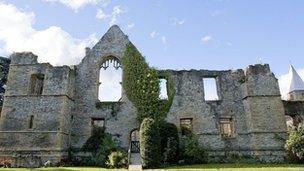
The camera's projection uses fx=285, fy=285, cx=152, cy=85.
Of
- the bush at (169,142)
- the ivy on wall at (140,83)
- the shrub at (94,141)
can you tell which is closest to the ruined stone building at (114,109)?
the shrub at (94,141)

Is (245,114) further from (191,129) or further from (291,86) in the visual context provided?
(291,86)

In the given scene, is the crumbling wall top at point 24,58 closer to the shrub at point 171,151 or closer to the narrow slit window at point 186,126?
the shrub at point 171,151

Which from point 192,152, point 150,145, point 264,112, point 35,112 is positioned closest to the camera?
point 150,145

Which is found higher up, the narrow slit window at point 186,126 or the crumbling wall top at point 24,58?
the crumbling wall top at point 24,58

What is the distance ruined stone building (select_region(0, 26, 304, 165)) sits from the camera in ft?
65.9

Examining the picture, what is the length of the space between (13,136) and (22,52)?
21.9ft

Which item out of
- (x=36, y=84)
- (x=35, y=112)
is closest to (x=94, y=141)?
(x=35, y=112)

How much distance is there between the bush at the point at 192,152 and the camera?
19.2 metres

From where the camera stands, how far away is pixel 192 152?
19234 mm

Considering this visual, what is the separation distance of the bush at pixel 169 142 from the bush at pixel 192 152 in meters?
0.65

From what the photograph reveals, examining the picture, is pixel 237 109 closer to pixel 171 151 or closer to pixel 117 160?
pixel 171 151

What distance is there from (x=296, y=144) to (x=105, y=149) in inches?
499

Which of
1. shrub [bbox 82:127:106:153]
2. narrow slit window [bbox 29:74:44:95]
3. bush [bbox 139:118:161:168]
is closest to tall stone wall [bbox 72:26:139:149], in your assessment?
shrub [bbox 82:127:106:153]

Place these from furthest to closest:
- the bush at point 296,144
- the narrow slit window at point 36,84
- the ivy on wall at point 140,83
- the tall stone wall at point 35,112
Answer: the narrow slit window at point 36,84
the ivy on wall at point 140,83
the tall stone wall at point 35,112
the bush at point 296,144
